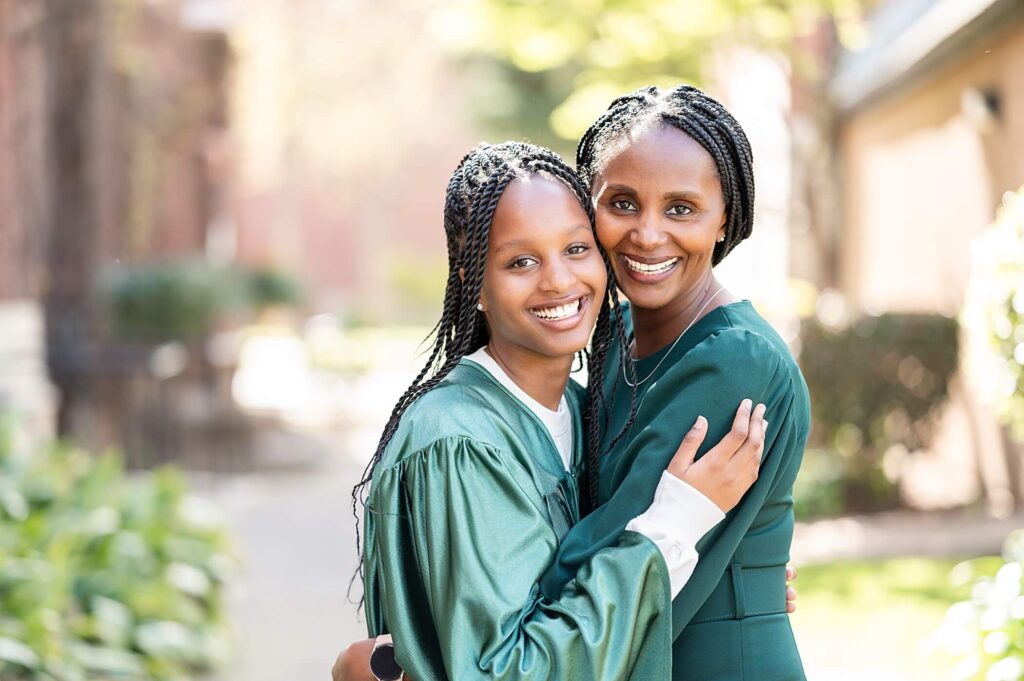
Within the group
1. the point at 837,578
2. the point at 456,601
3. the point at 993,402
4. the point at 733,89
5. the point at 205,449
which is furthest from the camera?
the point at 733,89

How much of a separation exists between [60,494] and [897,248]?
7.85m

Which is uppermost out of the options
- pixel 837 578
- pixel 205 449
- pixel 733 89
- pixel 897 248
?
pixel 733 89

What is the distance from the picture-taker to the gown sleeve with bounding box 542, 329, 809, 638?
2.20 meters

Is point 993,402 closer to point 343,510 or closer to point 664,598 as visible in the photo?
point 664,598

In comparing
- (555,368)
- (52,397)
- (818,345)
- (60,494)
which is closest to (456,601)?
(555,368)

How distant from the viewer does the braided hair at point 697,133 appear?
238 centimetres

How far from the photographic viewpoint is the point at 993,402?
498cm

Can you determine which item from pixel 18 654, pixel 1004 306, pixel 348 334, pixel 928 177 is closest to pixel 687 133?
pixel 1004 306

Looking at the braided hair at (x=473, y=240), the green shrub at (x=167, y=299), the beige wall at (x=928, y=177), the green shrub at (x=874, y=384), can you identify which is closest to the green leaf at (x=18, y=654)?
the braided hair at (x=473, y=240)

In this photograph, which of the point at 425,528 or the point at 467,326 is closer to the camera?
the point at 425,528

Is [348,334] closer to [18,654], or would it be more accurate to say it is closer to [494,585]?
[18,654]

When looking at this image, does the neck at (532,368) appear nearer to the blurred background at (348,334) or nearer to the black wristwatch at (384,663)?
the black wristwatch at (384,663)

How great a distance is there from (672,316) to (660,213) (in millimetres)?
243

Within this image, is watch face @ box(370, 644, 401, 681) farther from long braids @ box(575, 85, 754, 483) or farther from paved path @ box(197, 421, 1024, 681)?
paved path @ box(197, 421, 1024, 681)
